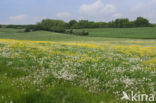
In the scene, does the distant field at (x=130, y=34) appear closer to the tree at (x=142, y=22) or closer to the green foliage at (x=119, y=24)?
the green foliage at (x=119, y=24)

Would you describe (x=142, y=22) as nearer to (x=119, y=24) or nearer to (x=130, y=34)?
(x=119, y=24)

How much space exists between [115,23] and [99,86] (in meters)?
138

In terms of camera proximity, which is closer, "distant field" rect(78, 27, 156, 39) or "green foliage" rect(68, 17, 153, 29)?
"distant field" rect(78, 27, 156, 39)

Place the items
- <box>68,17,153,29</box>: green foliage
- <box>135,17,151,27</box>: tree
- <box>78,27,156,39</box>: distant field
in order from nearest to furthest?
<box>78,27,156,39</box>: distant field, <box>135,17,151,27</box>: tree, <box>68,17,153,29</box>: green foliage

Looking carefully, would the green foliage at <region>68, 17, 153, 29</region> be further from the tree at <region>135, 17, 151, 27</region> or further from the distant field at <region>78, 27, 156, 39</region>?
the distant field at <region>78, 27, 156, 39</region>

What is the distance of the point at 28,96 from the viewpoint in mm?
3432

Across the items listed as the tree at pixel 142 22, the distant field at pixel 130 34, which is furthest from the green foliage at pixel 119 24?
the distant field at pixel 130 34

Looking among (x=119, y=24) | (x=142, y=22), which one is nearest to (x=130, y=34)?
(x=119, y=24)

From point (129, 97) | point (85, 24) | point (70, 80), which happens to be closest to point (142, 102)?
point (129, 97)

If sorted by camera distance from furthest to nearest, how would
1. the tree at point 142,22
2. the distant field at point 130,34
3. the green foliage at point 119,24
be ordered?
the green foliage at point 119,24 → the tree at point 142,22 → the distant field at point 130,34

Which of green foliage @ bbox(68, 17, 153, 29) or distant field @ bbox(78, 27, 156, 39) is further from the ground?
green foliage @ bbox(68, 17, 153, 29)

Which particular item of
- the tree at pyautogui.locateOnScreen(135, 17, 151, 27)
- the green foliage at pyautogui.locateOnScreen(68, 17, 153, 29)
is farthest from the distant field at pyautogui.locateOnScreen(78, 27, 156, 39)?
the tree at pyautogui.locateOnScreen(135, 17, 151, 27)

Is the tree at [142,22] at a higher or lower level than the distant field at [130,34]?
higher

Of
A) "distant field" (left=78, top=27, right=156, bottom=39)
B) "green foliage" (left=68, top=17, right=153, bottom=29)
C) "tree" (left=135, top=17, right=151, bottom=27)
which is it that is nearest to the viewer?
"distant field" (left=78, top=27, right=156, bottom=39)
